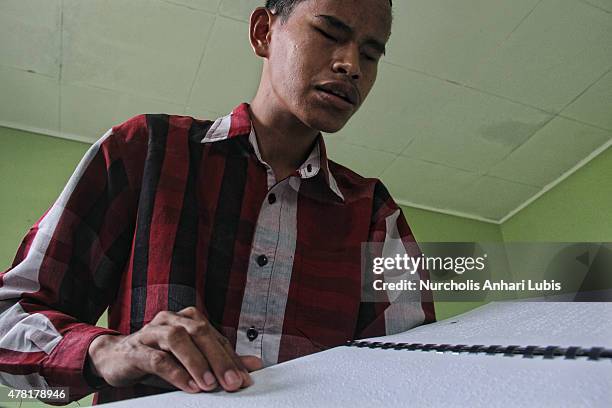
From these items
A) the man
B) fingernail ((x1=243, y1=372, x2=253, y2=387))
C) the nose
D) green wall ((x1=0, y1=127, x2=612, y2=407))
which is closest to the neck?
the man

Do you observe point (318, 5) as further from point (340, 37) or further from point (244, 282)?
point (244, 282)

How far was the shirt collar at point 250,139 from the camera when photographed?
2.74 ft

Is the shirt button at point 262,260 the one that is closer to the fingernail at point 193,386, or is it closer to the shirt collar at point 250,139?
the shirt collar at point 250,139

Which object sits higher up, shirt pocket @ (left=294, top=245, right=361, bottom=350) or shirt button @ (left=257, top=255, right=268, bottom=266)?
shirt button @ (left=257, top=255, right=268, bottom=266)

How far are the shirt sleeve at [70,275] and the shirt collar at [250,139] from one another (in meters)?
0.12

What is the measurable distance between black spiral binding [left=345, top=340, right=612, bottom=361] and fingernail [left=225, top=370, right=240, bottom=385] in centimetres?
15

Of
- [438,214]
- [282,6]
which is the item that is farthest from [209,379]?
[438,214]

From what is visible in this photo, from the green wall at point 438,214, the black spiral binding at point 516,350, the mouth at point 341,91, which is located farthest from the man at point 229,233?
the green wall at point 438,214

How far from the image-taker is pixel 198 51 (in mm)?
2354

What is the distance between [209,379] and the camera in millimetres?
356

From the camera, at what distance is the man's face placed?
2.62ft

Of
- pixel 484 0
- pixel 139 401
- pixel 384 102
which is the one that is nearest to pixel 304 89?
pixel 139 401

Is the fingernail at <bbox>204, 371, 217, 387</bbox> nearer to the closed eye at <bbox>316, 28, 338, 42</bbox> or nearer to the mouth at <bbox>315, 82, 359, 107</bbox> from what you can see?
the mouth at <bbox>315, 82, 359, 107</bbox>

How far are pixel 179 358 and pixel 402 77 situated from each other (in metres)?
2.28
